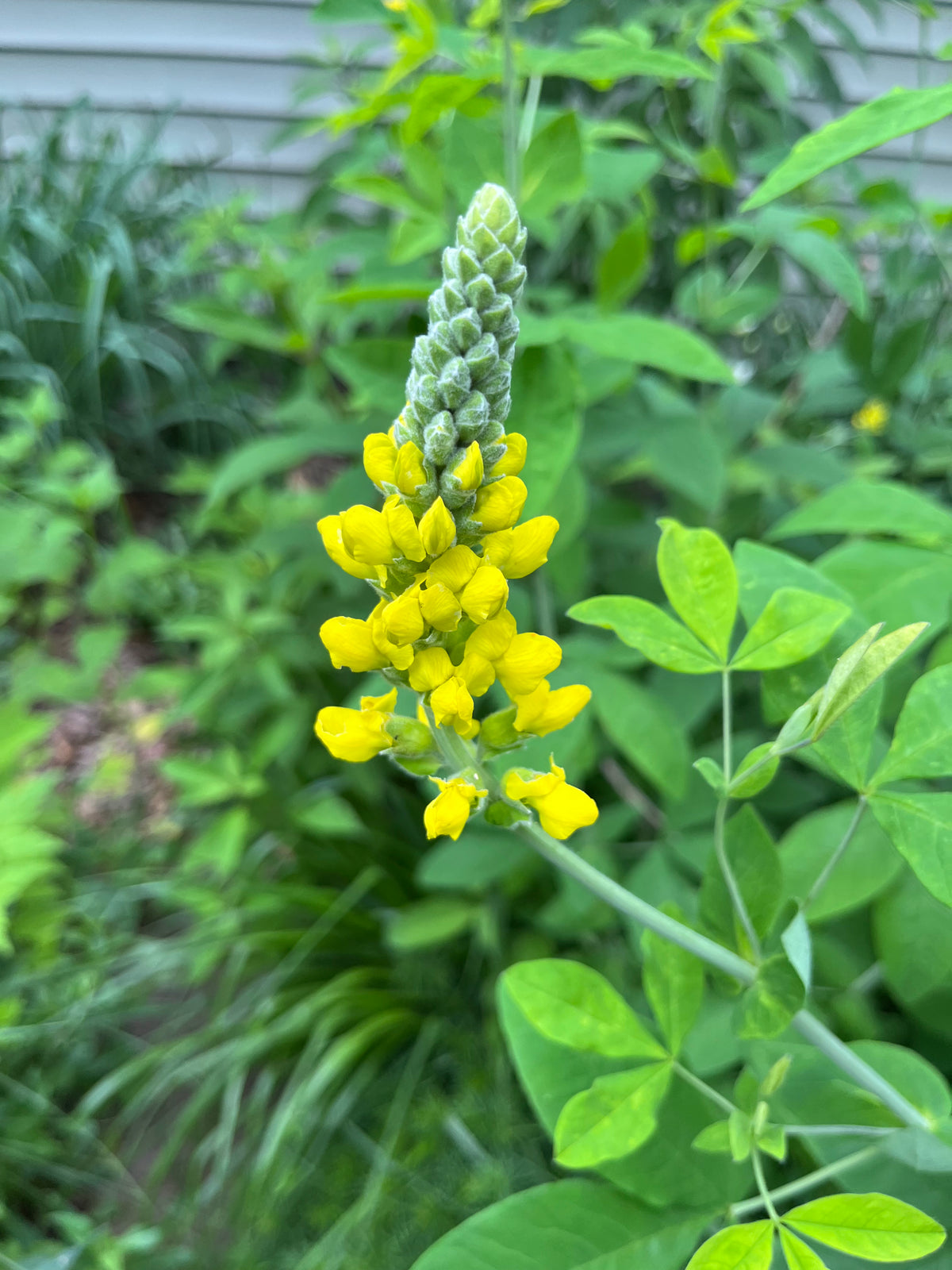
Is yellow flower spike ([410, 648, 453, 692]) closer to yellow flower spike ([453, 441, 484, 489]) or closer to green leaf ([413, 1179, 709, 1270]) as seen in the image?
yellow flower spike ([453, 441, 484, 489])

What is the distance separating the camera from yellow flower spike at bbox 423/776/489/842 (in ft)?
1.27

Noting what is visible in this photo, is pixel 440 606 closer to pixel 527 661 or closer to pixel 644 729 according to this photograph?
pixel 527 661

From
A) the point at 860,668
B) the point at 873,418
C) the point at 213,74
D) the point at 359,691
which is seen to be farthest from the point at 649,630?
the point at 213,74

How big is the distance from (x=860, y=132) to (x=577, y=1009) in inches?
23.0

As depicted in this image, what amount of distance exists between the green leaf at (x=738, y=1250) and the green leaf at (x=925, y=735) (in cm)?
26

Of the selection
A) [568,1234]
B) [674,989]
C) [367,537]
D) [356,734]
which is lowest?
[568,1234]

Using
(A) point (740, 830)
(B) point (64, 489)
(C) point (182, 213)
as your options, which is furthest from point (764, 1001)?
(C) point (182, 213)

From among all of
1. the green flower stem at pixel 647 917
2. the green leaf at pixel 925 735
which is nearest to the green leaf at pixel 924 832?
the green leaf at pixel 925 735

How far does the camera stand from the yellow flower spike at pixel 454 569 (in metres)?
0.40

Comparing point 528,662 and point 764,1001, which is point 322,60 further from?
point 764,1001

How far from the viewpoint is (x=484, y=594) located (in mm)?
396

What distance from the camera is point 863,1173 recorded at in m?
0.60

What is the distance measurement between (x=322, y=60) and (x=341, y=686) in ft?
5.17

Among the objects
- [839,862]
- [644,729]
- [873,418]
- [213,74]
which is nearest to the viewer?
[839,862]
